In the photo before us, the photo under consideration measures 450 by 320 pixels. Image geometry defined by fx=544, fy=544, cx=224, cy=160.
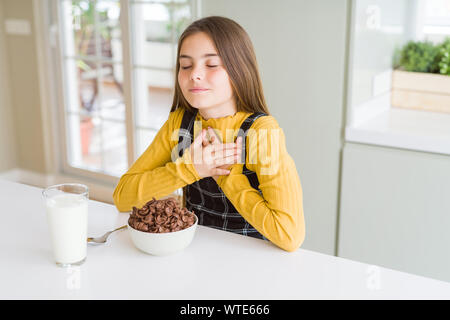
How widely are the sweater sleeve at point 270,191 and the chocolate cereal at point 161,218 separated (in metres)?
0.19

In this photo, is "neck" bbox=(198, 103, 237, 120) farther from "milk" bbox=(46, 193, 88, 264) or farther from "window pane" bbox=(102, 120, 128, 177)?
"window pane" bbox=(102, 120, 128, 177)

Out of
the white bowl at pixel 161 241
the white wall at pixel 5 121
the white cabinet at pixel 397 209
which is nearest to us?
the white bowl at pixel 161 241

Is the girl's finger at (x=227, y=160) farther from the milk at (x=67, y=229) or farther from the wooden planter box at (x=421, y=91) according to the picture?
the wooden planter box at (x=421, y=91)

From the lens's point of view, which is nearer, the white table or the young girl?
the white table

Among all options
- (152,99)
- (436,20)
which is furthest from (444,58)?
(152,99)

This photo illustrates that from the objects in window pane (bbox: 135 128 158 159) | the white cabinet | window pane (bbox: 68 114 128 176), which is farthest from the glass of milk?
window pane (bbox: 68 114 128 176)

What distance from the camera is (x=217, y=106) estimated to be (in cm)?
147

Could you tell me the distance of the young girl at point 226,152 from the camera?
133 cm

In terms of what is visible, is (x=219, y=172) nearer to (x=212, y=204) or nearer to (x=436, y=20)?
(x=212, y=204)

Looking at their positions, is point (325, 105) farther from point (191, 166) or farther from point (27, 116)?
point (27, 116)

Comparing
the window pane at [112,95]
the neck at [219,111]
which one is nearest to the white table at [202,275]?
the neck at [219,111]

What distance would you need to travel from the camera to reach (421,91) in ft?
8.14

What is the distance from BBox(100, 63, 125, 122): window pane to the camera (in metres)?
4.25

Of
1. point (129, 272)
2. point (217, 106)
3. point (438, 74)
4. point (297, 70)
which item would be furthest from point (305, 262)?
point (438, 74)
